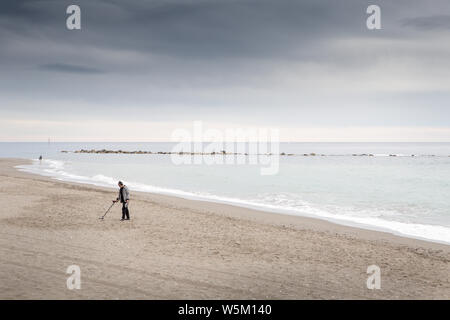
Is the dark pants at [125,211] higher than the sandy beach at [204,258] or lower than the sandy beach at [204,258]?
higher

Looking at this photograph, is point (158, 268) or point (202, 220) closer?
point (158, 268)

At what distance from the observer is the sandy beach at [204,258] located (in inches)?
369

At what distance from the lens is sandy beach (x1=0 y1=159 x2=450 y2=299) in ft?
30.8

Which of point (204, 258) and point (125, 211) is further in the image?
point (125, 211)

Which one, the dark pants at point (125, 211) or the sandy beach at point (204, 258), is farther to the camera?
the dark pants at point (125, 211)

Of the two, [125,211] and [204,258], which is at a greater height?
[125,211]

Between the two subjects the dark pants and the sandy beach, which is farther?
the dark pants

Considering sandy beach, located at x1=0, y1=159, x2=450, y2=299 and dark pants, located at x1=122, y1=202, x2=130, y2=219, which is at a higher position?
dark pants, located at x1=122, y1=202, x2=130, y2=219

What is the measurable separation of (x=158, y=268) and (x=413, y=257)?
9.92 meters

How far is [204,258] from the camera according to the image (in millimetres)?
12398
